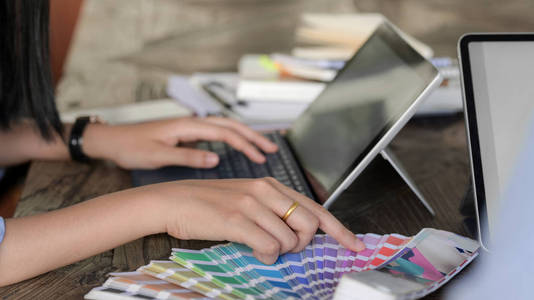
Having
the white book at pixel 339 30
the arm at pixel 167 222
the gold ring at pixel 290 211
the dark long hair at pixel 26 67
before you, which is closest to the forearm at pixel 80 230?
the arm at pixel 167 222

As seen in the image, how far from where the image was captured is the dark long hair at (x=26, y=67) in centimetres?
105

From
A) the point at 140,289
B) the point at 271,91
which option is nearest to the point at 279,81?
the point at 271,91

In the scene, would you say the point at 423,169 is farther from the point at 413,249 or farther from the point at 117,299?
the point at 117,299

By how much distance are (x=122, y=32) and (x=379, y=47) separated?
3.10ft

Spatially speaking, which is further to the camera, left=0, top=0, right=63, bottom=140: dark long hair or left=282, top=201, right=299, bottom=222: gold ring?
left=0, top=0, right=63, bottom=140: dark long hair

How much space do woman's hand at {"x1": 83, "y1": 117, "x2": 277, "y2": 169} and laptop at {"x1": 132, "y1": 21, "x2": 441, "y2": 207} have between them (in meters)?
0.02

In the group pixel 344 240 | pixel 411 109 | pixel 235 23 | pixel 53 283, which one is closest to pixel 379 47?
pixel 411 109

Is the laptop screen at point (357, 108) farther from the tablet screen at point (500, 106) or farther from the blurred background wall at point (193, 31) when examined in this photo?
the blurred background wall at point (193, 31)

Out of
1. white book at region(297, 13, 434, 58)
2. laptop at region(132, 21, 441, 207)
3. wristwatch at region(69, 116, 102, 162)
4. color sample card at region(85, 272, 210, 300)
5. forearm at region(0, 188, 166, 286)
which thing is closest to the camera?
color sample card at region(85, 272, 210, 300)

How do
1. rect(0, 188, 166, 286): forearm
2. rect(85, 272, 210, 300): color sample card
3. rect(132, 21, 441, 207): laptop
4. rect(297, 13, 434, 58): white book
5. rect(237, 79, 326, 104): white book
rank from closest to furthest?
rect(85, 272, 210, 300): color sample card < rect(0, 188, 166, 286): forearm < rect(132, 21, 441, 207): laptop < rect(237, 79, 326, 104): white book < rect(297, 13, 434, 58): white book

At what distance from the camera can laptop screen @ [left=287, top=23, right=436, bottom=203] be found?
2.94 feet

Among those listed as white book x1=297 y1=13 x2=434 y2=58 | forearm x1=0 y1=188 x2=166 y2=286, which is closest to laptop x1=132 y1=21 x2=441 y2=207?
forearm x1=0 y1=188 x2=166 y2=286

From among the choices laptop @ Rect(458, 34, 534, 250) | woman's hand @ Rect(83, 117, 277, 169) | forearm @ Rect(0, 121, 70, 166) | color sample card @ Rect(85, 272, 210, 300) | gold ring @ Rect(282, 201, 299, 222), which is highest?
laptop @ Rect(458, 34, 534, 250)

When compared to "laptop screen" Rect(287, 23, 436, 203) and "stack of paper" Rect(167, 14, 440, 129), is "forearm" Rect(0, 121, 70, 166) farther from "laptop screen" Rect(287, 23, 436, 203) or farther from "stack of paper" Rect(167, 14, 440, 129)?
"laptop screen" Rect(287, 23, 436, 203)
